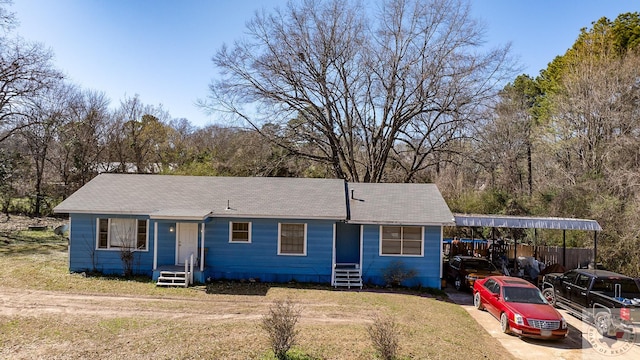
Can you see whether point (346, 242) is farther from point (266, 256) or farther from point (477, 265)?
point (477, 265)

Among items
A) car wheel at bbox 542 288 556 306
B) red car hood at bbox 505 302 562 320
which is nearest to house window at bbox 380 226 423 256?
car wheel at bbox 542 288 556 306

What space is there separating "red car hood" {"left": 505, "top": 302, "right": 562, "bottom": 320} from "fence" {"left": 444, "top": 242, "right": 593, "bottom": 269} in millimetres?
9444

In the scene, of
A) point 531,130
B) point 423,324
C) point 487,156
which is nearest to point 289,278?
point 423,324

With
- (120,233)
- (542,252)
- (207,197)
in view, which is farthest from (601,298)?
(120,233)

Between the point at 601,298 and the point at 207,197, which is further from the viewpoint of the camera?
the point at 207,197

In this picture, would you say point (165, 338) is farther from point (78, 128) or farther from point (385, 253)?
point (78, 128)

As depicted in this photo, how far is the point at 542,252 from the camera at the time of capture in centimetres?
2306

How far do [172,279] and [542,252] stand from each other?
1961cm

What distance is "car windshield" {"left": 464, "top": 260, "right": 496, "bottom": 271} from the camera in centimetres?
1811

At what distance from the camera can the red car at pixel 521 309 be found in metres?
11.2

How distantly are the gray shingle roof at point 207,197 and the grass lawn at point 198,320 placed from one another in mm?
2841

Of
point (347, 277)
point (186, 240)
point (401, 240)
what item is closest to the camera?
point (347, 277)

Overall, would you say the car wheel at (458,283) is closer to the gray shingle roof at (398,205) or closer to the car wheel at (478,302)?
the car wheel at (478,302)

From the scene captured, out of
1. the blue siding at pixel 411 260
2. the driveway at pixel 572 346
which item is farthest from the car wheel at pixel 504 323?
the blue siding at pixel 411 260
